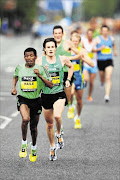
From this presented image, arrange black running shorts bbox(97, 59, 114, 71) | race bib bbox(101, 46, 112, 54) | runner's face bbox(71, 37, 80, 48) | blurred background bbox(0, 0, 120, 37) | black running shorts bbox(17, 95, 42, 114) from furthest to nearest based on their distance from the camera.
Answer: blurred background bbox(0, 0, 120, 37) < black running shorts bbox(97, 59, 114, 71) < race bib bbox(101, 46, 112, 54) < runner's face bbox(71, 37, 80, 48) < black running shorts bbox(17, 95, 42, 114)

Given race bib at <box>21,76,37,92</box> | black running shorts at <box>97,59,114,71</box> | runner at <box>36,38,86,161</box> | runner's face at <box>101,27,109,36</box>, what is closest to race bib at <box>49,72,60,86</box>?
runner at <box>36,38,86,161</box>

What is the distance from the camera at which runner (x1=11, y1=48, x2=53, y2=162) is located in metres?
7.28

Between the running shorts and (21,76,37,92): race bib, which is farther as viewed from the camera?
the running shorts

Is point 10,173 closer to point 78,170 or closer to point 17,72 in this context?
point 78,170

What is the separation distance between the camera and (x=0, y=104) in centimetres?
1363

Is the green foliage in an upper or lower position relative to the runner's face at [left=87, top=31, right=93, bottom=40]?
upper

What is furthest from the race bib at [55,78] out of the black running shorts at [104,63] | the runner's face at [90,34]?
the black running shorts at [104,63]

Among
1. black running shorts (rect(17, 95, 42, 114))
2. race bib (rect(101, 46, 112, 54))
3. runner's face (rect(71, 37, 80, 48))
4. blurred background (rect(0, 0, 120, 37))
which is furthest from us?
blurred background (rect(0, 0, 120, 37))

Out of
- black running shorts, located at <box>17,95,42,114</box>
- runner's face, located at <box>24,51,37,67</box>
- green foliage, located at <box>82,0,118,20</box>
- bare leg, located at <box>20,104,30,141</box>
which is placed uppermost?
green foliage, located at <box>82,0,118,20</box>

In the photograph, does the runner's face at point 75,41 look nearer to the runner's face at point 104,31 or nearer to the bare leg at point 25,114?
the bare leg at point 25,114

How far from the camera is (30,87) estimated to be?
24.1 ft

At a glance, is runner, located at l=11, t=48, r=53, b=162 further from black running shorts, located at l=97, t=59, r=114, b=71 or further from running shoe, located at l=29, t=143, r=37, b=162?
black running shorts, located at l=97, t=59, r=114, b=71

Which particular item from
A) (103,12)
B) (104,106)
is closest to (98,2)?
(103,12)

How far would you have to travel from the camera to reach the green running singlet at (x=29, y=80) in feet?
24.0
